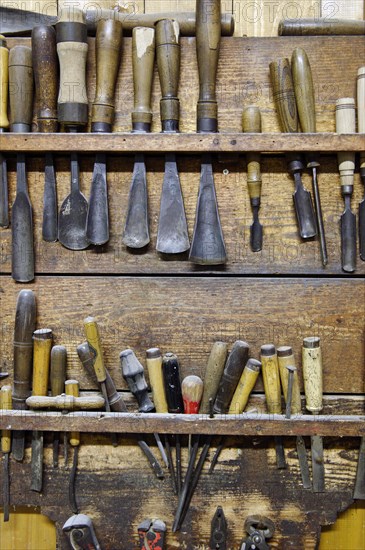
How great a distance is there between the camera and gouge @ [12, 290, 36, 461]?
115 centimetres

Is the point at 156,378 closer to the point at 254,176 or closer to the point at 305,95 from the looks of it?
the point at 254,176

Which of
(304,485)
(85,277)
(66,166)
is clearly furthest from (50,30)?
(304,485)

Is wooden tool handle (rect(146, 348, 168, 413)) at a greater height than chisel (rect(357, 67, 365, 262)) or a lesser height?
lesser

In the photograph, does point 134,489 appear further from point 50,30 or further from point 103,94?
point 50,30

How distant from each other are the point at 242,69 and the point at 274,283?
1.53 ft

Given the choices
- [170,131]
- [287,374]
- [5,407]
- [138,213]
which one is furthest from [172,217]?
[5,407]

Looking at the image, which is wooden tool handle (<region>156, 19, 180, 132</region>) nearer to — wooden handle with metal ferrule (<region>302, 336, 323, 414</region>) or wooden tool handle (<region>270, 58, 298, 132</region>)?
wooden tool handle (<region>270, 58, 298, 132</region>)

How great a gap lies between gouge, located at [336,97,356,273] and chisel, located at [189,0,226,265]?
255mm

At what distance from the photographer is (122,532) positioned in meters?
1.20

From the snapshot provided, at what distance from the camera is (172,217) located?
44.7 inches

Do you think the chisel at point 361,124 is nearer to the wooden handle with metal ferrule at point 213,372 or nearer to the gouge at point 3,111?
the wooden handle with metal ferrule at point 213,372

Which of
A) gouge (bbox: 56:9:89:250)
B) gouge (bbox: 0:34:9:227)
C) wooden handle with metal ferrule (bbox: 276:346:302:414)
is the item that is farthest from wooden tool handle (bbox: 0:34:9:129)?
wooden handle with metal ferrule (bbox: 276:346:302:414)

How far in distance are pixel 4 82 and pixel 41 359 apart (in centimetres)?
59

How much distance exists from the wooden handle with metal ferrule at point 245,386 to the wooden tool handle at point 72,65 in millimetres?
614
